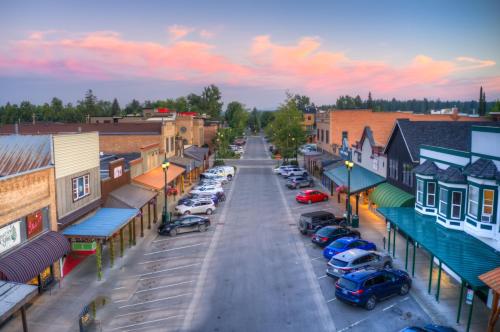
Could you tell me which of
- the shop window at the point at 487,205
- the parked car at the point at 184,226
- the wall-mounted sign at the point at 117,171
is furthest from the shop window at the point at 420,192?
the wall-mounted sign at the point at 117,171

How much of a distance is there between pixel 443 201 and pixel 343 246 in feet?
21.3

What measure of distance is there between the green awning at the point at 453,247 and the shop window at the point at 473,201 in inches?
53.1

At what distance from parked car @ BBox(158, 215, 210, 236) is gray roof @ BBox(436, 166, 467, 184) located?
17.6 meters

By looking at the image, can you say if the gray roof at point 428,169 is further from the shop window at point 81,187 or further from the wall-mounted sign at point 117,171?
the wall-mounted sign at point 117,171

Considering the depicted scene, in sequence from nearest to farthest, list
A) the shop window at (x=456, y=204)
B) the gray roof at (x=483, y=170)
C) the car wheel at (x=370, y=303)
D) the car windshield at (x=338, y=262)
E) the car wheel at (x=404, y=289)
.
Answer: the car wheel at (x=370, y=303) → the gray roof at (x=483, y=170) → the car wheel at (x=404, y=289) → the car windshield at (x=338, y=262) → the shop window at (x=456, y=204)

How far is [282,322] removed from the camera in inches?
712

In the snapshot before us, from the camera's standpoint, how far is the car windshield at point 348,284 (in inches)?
757

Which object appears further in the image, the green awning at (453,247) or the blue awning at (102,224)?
the blue awning at (102,224)

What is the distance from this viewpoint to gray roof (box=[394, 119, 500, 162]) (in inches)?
1193

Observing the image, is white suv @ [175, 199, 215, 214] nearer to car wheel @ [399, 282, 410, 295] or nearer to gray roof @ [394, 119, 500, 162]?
gray roof @ [394, 119, 500, 162]

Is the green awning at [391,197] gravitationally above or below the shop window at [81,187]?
below

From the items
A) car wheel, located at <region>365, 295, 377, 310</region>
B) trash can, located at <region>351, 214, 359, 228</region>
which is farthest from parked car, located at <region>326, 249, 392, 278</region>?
trash can, located at <region>351, 214, 359, 228</region>

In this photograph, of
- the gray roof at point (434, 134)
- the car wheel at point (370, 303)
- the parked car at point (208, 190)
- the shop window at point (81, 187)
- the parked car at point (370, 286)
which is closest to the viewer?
the parked car at point (370, 286)

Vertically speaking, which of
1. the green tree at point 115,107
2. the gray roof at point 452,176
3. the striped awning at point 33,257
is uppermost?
the green tree at point 115,107
